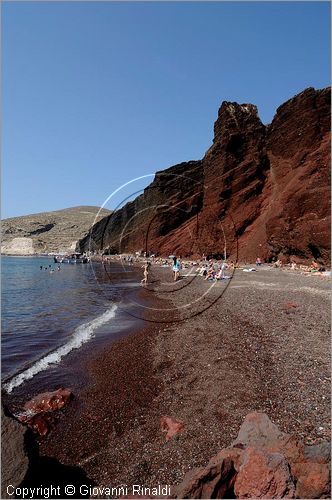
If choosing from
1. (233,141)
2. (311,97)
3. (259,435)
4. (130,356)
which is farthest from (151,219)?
(259,435)

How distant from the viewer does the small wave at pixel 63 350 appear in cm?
979

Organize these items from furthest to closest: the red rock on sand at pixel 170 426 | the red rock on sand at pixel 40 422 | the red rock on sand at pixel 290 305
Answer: the red rock on sand at pixel 290 305
the red rock on sand at pixel 40 422
the red rock on sand at pixel 170 426

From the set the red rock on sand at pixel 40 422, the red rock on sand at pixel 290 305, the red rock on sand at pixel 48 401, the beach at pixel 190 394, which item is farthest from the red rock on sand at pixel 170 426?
the red rock on sand at pixel 290 305

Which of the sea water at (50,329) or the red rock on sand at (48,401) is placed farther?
the sea water at (50,329)

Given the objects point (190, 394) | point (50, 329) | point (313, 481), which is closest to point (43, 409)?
point (190, 394)

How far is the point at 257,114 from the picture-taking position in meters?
62.8

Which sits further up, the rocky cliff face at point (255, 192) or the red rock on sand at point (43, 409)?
the rocky cliff face at point (255, 192)

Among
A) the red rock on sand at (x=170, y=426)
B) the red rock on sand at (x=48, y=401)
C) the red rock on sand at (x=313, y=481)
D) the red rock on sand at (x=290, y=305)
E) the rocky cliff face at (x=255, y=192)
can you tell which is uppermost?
the rocky cliff face at (x=255, y=192)

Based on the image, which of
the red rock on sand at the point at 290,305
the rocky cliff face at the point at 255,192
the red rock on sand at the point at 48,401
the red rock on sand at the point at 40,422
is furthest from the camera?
the rocky cliff face at the point at 255,192

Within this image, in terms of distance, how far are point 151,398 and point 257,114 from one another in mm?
64069

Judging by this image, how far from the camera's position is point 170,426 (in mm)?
6539

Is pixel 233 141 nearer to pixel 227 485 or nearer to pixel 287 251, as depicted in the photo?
pixel 287 251

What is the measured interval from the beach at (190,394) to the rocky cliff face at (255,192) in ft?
46.0

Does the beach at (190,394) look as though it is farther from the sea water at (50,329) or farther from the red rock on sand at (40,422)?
the sea water at (50,329)
